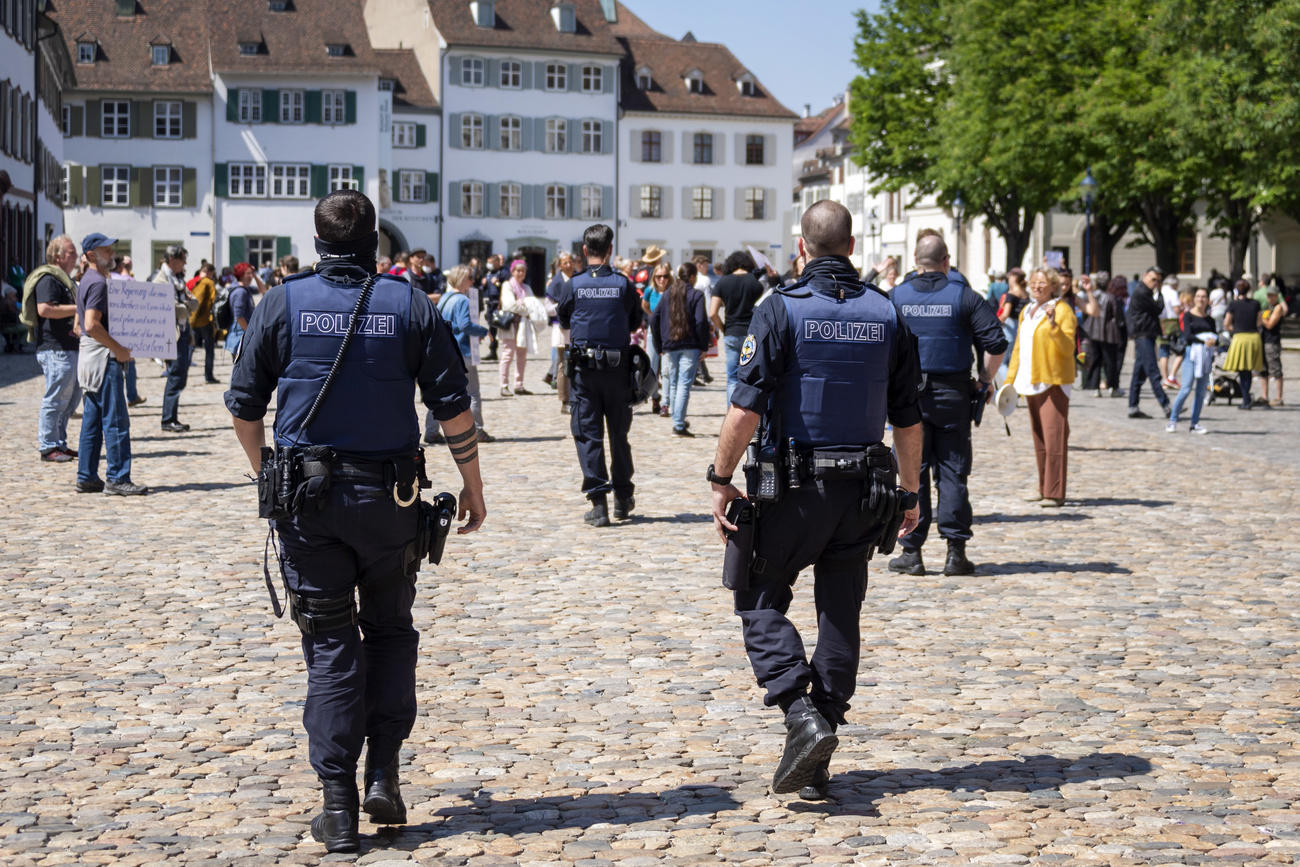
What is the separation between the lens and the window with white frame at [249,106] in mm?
66500

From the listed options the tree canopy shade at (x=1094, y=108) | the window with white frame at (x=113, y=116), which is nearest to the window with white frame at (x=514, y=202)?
the window with white frame at (x=113, y=116)

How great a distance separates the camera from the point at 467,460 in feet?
17.5

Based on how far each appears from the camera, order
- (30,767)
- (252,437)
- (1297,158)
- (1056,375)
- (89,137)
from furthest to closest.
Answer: (89,137) < (1297,158) < (1056,375) < (30,767) < (252,437)

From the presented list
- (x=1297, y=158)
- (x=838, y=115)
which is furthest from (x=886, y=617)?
(x=838, y=115)

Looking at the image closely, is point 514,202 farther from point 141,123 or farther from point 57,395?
point 57,395

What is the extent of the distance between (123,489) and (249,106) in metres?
55.5

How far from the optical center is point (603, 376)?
12164 millimetres

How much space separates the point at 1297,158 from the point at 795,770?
34.6 meters

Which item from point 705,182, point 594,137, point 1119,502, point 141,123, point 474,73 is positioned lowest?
point 1119,502

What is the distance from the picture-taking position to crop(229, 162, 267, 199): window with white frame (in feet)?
217

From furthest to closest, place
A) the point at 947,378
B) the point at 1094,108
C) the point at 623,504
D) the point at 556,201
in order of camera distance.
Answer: the point at 556,201
the point at 1094,108
the point at 623,504
the point at 947,378

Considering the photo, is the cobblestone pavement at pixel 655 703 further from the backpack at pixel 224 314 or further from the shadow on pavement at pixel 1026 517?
the backpack at pixel 224 314

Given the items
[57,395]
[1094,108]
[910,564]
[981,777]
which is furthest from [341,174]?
[981,777]

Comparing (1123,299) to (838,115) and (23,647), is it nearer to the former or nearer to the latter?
(23,647)
